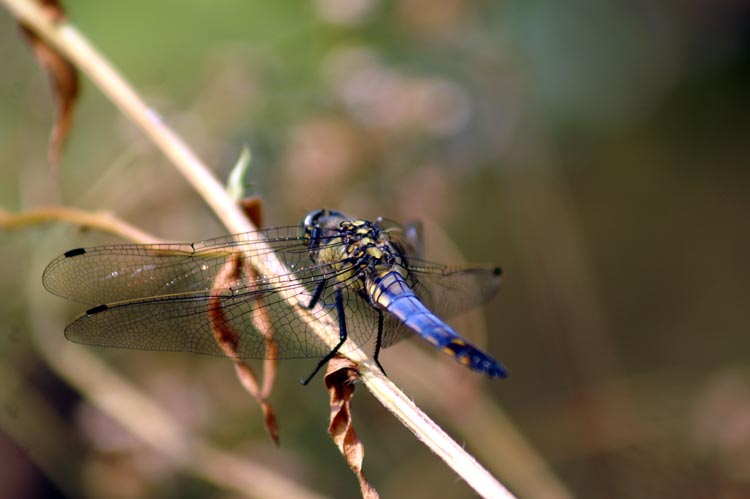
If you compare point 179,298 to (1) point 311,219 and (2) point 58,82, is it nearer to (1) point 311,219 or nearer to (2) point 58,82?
(1) point 311,219

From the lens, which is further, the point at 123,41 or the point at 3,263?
the point at 123,41

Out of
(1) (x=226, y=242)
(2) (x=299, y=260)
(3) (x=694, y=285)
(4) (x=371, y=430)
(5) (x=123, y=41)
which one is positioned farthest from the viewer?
(3) (x=694, y=285)

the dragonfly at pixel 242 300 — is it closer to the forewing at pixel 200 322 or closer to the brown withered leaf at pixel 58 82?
the forewing at pixel 200 322

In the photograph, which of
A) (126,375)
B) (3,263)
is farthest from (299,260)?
(3,263)

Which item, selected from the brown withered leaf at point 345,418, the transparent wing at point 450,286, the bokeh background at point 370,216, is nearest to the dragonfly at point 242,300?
the transparent wing at point 450,286

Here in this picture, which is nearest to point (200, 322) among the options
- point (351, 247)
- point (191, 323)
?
point (191, 323)

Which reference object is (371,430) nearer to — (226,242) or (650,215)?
(226,242)

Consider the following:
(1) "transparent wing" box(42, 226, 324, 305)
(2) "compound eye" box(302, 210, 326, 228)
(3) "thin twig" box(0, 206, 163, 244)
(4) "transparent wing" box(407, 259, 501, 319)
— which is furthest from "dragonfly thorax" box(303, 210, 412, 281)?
(3) "thin twig" box(0, 206, 163, 244)

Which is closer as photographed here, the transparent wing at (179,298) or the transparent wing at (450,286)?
the transparent wing at (179,298)
